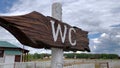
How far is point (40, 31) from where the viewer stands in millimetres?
2684

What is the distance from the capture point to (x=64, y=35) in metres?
3.20

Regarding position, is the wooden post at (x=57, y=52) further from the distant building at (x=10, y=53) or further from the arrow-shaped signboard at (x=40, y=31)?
the distant building at (x=10, y=53)

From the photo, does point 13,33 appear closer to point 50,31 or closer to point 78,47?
point 50,31

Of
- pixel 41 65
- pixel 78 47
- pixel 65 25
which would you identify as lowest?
pixel 41 65

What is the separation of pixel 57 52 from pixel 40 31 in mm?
608

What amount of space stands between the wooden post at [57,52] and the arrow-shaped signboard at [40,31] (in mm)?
111

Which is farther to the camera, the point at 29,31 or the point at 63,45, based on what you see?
the point at 63,45

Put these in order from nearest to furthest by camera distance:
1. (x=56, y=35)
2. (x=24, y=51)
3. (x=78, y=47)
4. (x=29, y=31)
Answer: (x=29, y=31)
(x=56, y=35)
(x=78, y=47)
(x=24, y=51)

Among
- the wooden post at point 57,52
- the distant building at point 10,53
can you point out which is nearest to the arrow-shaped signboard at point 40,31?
the wooden post at point 57,52

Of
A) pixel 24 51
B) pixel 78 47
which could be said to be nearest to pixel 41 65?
pixel 24 51

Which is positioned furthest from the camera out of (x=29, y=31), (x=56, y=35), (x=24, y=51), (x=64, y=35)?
(x=24, y=51)

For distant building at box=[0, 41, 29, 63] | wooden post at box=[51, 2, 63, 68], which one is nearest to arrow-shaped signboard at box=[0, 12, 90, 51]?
wooden post at box=[51, 2, 63, 68]

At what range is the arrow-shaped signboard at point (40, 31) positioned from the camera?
2410 millimetres

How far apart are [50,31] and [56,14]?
1.49ft
